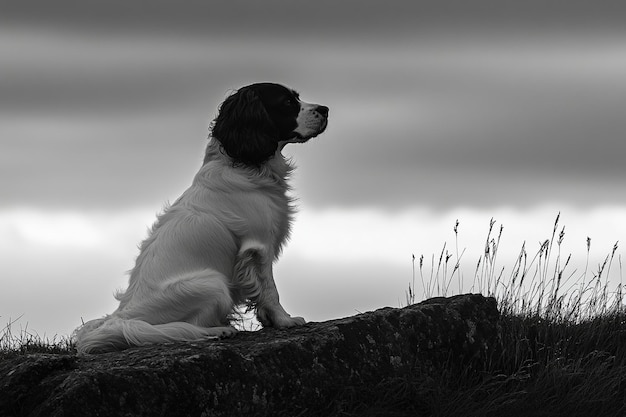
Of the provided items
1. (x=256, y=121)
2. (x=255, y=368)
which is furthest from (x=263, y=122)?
(x=255, y=368)

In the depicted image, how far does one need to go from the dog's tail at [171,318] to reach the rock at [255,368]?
315 millimetres

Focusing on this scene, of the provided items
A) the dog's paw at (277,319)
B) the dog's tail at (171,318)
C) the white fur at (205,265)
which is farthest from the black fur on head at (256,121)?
the dog's paw at (277,319)

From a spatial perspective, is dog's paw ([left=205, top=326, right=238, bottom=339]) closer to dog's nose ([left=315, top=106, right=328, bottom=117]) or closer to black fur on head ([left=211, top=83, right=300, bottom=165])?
black fur on head ([left=211, top=83, right=300, bottom=165])

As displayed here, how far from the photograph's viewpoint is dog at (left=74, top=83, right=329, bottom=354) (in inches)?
282

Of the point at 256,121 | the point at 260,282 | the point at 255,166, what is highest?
the point at 256,121

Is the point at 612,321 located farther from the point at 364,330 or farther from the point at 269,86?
the point at 269,86

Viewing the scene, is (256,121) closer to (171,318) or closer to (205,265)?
(205,265)

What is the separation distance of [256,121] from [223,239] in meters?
1.13

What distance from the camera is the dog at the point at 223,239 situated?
7152 mm

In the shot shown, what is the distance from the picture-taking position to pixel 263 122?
7984 millimetres

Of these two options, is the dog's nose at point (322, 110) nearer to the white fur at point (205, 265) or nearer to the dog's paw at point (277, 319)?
the white fur at point (205, 265)

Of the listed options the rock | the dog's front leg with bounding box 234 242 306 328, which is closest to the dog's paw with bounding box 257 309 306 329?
the dog's front leg with bounding box 234 242 306 328

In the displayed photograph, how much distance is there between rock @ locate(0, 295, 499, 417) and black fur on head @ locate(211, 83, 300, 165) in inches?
60.4

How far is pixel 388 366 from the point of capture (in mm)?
6934
